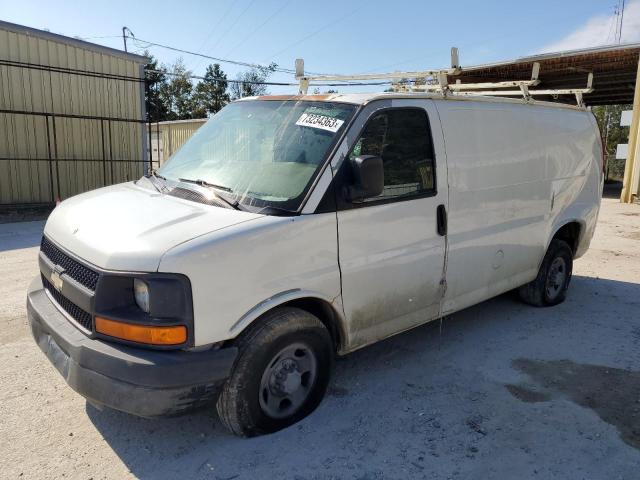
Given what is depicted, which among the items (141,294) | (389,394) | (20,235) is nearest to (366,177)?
(141,294)

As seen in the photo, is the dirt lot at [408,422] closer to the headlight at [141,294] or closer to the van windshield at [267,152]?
the headlight at [141,294]

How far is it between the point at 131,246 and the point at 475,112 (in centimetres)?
302

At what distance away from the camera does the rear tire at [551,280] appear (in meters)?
5.56

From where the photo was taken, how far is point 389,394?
368cm

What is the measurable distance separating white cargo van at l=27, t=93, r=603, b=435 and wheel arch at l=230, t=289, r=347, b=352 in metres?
0.01

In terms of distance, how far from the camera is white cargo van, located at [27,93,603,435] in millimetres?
2617

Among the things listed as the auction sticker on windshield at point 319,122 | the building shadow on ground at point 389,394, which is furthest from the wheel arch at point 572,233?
the auction sticker on windshield at point 319,122

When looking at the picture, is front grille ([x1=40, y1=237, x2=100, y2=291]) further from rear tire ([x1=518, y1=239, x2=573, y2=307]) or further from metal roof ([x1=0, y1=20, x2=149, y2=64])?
metal roof ([x1=0, y1=20, x2=149, y2=64])

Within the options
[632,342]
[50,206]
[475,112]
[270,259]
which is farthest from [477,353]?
[50,206]

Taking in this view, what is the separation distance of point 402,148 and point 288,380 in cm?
179

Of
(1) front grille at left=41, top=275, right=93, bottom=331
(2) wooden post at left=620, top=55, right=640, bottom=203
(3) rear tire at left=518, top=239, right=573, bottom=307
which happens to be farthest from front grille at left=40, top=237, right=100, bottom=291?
(2) wooden post at left=620, top=55, right=640, bottom=203

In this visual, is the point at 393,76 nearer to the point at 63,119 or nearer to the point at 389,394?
the point at 389,394

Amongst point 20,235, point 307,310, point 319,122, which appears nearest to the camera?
point 307,310

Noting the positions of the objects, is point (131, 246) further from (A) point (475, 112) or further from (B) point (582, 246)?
(B) point (582, 246)
